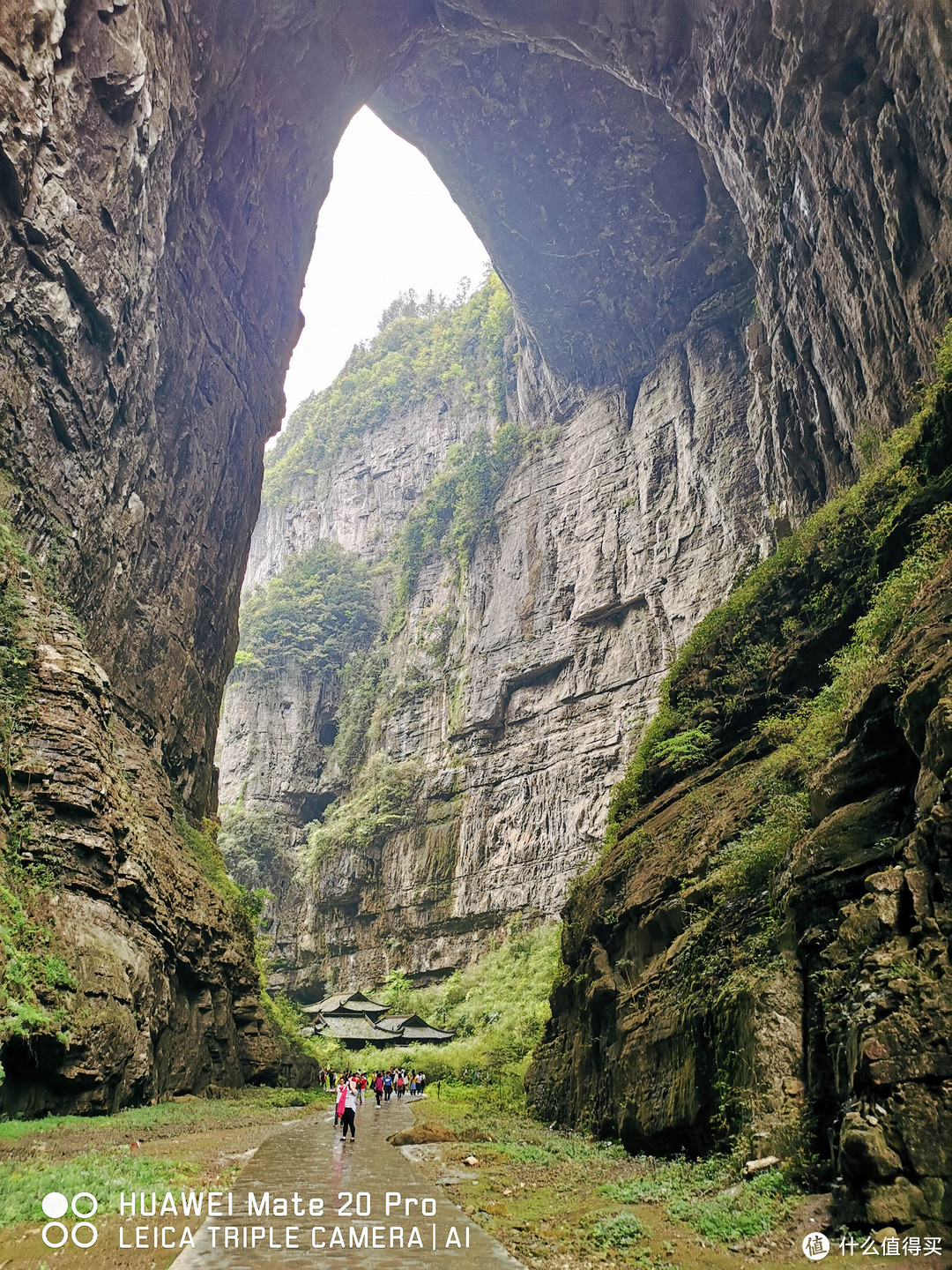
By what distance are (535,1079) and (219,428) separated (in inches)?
822

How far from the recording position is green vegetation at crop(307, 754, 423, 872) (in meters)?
A: 46.8

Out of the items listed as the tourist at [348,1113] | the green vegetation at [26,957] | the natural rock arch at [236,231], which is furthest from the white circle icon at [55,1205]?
the natural rock arch at [236,231]

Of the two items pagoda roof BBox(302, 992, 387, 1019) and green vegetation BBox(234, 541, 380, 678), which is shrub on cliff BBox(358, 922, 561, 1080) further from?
→ green vegetation BBox(234, 541, 380, 678)

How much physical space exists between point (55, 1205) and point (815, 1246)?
545cm

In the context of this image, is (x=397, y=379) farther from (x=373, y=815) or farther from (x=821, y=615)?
(x=821, y=615)

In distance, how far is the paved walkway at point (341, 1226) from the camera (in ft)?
16.8

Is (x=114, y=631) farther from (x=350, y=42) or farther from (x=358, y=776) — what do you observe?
(x=358, y=776)

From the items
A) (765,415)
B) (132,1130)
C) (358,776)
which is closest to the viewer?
(132,1130)

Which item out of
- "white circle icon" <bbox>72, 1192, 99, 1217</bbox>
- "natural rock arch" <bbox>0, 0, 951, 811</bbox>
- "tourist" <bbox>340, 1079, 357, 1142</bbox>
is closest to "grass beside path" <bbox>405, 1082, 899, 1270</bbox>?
"tourist" <bbox>340, 1079, 357, 1142</bbox>

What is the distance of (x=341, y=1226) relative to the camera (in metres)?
6.27

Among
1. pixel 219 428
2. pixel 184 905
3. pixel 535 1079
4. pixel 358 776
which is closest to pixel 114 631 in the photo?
pixel 184 905

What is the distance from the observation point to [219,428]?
2519 centimetres

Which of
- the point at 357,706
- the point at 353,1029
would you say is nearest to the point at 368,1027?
the point at 353,1029

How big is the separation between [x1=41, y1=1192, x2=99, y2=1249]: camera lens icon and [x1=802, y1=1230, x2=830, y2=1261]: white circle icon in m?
4.68
